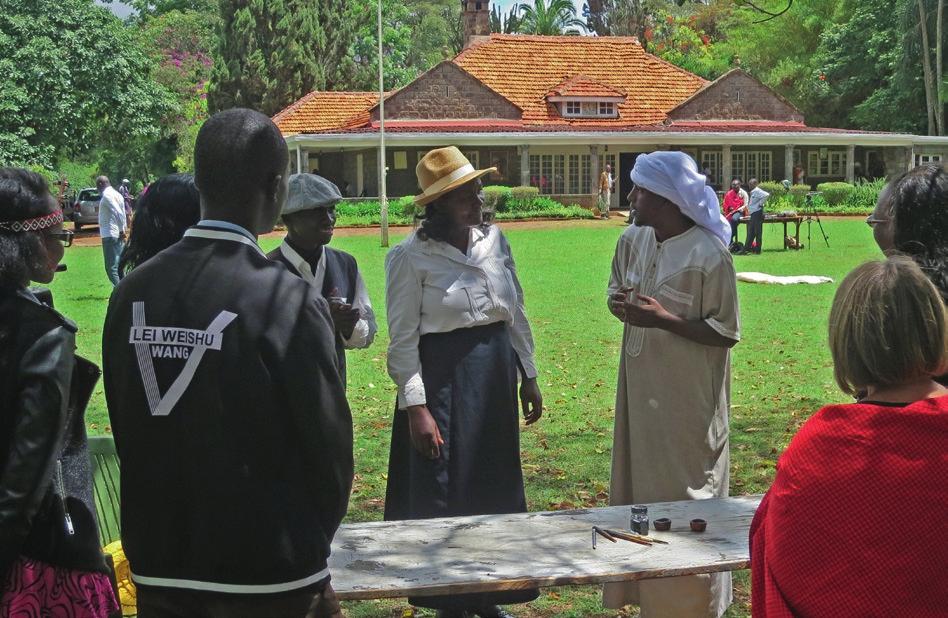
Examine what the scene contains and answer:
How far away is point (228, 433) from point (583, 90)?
41.6 metres

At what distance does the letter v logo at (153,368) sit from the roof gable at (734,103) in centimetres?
4231

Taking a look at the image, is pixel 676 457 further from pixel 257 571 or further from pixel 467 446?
pixel 257 571

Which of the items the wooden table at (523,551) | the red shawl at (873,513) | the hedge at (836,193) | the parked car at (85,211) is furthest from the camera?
the hedge at (836,193)

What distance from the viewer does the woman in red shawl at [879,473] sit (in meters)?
2.46

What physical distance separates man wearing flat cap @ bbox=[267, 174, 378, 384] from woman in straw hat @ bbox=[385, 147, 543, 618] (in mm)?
356

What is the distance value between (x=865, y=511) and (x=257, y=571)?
1.36 meters

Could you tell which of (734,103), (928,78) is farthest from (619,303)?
(928,78)

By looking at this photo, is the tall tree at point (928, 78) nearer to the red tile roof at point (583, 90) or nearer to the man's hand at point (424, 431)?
the red tile roof at point (583, 90)

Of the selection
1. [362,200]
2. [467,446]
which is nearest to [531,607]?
[467,446]

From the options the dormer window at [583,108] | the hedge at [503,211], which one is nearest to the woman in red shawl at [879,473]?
the hedge at [503,211]

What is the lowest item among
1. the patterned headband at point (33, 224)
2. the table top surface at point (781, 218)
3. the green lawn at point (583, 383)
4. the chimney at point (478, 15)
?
the green lawn at point (583, 383)

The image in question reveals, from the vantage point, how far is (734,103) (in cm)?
4419

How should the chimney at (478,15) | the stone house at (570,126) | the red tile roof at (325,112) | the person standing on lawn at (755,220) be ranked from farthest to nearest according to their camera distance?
the chimney at (478,15)
the red tile roof at (325,112)
the stone house at (570,126)
the person standing on lawn at (755,220)

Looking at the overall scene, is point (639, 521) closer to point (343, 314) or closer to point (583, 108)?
point (343, 314)
